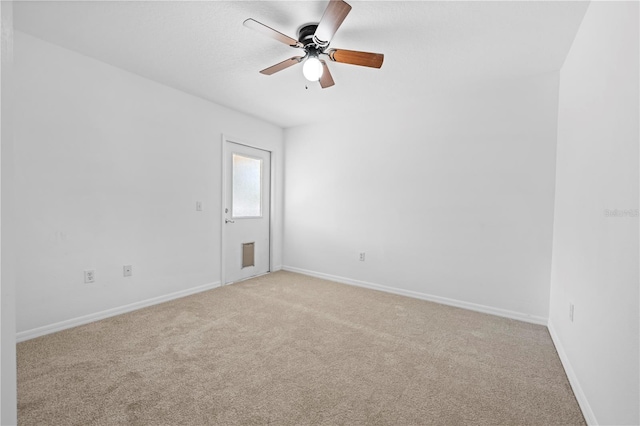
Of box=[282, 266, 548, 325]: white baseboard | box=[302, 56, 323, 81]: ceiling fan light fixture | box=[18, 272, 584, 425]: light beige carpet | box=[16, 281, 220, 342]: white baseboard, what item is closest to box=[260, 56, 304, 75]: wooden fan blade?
box=[302, 56, 323, 81]: ceiling fan light fixture

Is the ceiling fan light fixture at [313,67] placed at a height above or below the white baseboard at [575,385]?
above

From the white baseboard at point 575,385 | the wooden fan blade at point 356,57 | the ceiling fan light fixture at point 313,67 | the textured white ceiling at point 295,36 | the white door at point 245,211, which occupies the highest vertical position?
the textured white ceiling at point 295,36

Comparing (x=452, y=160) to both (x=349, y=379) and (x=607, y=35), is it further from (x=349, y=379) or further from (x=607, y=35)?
(x=349, y=379)

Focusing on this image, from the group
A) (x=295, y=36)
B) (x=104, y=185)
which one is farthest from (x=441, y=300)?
(x=104, y=185)

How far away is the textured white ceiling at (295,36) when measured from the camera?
1891 mm

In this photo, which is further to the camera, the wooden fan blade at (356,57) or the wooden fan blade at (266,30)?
the wooden fan blade at (356,57)

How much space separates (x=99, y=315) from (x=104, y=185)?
1249 mm

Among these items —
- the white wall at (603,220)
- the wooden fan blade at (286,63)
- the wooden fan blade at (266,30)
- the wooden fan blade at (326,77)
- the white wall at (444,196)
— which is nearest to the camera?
the white wall at (603,220)

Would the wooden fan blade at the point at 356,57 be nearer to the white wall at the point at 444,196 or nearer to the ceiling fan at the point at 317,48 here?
the ceiling fan at the point at 317,48

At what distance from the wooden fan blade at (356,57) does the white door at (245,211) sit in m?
2.21

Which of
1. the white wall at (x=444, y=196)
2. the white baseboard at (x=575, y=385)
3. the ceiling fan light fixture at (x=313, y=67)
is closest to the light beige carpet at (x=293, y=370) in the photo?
the white baseboard at (x=575, y=385)

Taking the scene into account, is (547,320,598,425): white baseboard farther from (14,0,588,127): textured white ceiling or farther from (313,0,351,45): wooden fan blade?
(313,0,351,45): wooden fan blade

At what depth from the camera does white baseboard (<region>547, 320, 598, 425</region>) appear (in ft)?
4.90

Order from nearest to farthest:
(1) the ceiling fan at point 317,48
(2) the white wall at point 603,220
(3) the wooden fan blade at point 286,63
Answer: (2) the white wall at point 603,220, (1) the ceiling fan at point 317,48, (3) the wooden fan blade at point 286,63
